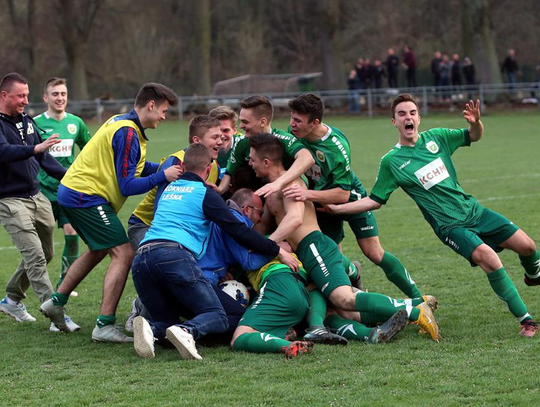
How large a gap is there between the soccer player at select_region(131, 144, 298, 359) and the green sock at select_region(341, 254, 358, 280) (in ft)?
2.16

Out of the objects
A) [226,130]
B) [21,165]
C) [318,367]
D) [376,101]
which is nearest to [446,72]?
[376,101]

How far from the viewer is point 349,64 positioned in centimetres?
5309

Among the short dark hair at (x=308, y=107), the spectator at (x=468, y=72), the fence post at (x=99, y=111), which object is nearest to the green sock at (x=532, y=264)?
the short dark hair at (x=308, y=107)

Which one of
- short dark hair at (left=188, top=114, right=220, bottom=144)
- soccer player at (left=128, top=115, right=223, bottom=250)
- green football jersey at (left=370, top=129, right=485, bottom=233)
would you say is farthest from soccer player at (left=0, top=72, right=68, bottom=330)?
green football jersey at (left=370, top=129, right=485, bottom=233)

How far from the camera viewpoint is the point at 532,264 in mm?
7184

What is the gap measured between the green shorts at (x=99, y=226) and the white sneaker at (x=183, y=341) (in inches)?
53.6

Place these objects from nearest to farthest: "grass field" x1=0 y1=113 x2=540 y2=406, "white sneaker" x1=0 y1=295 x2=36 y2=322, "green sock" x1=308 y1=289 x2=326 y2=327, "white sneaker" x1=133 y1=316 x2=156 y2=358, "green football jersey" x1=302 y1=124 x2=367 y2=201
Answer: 1. "grass field" x1=0 y1=113 x2=540 y2=406
2. "white sneaker" x1=133 y1=316 x2=156 y2=358
3. "green sock" x1=308 y1=289 x2=326 y2=327
4. "green football jersey" x1=302 y1=124 x2=367 y2=201
5. "white sneaker" x1=0 y1=295 x2=36 y2=322

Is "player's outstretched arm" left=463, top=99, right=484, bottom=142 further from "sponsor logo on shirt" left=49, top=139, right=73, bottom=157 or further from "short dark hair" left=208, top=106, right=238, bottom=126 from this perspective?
"sponsor logo on shirt" left=49, top=139, right=73, bottom=157

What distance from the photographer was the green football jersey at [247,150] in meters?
7.34

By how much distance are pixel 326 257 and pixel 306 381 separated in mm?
1664

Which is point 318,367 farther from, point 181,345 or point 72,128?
point 72,128

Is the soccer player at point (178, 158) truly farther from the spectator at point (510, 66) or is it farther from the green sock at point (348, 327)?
the spectator at point (510, 66)

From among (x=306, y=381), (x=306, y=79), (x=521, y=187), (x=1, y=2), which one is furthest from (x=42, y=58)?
(x=306, y=381)

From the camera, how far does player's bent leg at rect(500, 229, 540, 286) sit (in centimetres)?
689
